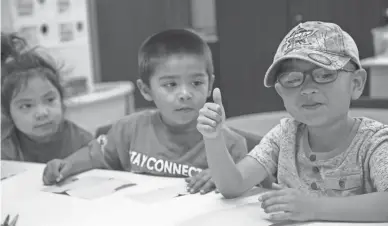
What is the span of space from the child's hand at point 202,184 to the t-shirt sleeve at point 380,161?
356 mm

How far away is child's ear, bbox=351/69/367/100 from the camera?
945mm

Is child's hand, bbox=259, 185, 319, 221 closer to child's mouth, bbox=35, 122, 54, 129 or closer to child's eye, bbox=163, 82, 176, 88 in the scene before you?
child's eye, bbox=163, 82, 176, 88

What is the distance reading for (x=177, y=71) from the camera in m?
1.34

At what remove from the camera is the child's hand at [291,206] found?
89 cm

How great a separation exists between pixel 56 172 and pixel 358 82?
784mm

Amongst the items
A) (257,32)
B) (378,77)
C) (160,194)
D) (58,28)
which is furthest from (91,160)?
(257,32)

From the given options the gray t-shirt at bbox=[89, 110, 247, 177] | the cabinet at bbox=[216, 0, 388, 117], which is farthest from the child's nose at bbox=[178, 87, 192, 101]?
the cabinet at bbox=[216, 0, 388, 117]

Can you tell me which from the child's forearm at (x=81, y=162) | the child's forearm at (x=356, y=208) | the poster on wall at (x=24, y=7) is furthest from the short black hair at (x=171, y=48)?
the poster on wall at (x=24, y=7)

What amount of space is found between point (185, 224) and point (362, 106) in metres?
1.18

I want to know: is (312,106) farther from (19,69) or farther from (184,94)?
(19,69)

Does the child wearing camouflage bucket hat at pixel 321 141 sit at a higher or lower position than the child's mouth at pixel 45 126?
higher

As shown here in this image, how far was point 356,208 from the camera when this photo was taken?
88cm

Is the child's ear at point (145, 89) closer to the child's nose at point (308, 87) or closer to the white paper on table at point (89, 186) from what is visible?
the white paper on table at point (89, 186)

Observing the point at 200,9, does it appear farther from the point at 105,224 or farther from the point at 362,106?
the point at 105,224
